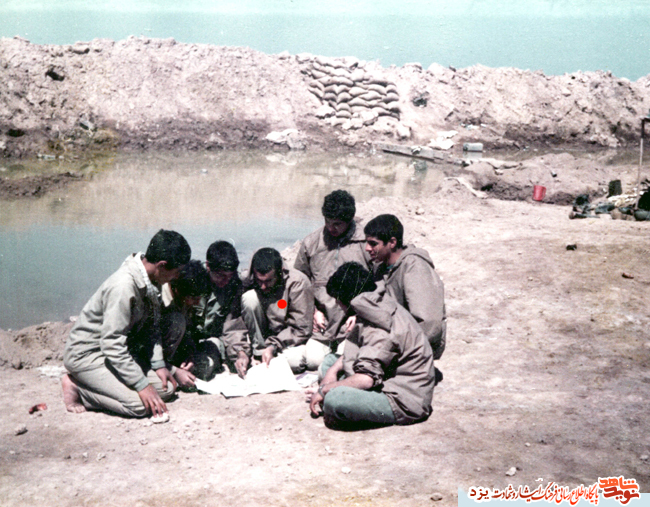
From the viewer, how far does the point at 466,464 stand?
3.21 meters

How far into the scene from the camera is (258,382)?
4520 mm

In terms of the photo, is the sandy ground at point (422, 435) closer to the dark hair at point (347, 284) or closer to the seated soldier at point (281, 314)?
the seated soldier at point (281, 314)

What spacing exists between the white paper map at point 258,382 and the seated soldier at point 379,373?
2.21ft

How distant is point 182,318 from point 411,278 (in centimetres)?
157

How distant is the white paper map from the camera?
4.43 metres

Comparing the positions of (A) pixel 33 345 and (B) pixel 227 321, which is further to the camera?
(A) pixel 33 345

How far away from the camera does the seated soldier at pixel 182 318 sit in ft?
13.9

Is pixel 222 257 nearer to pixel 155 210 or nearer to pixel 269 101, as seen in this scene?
pixel 155 210

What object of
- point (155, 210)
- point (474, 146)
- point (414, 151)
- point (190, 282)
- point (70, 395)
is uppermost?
point (474, 146)

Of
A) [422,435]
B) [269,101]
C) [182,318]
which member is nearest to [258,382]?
[182,318]

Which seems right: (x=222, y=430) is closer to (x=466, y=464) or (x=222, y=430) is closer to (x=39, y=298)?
(x=466, y=464)

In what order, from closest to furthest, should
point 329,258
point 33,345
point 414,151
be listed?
point 329,258 → point 33,345 → point 414,151

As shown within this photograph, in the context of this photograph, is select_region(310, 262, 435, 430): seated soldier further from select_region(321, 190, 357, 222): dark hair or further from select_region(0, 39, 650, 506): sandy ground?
select_region(321, 190, 357, 222): dark hair

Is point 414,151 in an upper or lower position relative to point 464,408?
upper
